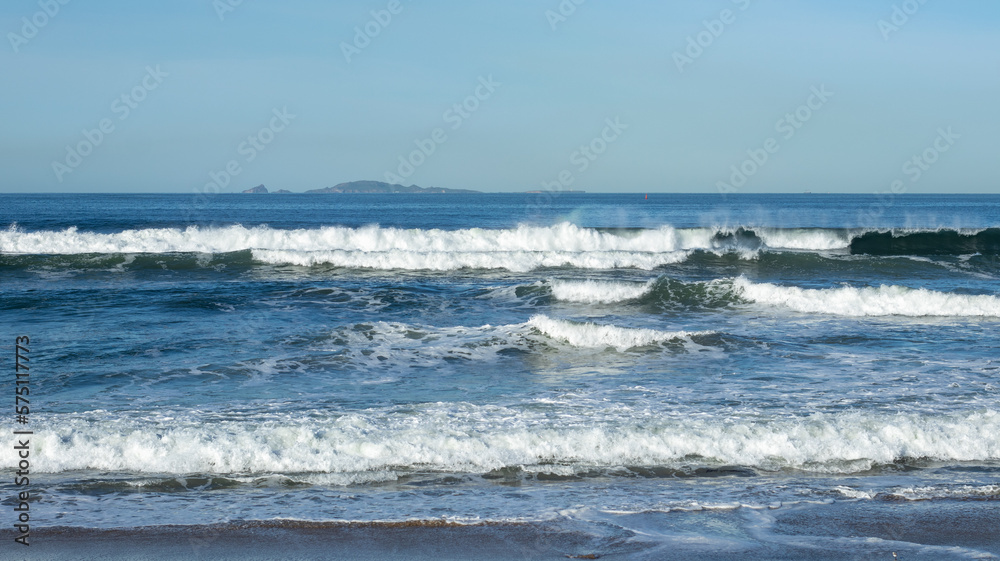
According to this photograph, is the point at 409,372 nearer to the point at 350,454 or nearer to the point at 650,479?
the point at 350,454

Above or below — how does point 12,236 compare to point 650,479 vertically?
above

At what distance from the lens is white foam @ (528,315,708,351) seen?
1124 centimetres

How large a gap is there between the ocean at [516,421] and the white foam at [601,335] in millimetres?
41

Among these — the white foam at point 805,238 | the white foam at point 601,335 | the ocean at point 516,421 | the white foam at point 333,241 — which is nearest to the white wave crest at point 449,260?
the white foam at point 333,241

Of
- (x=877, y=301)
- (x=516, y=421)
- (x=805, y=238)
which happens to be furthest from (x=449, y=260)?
(x=805, y=238)

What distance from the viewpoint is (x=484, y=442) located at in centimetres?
651

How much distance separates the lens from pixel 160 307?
574 inches

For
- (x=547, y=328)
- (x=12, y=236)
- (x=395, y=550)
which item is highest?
(x=12, y=236)

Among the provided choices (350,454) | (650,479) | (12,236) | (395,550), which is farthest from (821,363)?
(12,236)

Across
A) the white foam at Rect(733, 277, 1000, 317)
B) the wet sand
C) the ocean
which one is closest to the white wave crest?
the ocean

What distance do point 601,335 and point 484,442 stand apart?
17.3ft

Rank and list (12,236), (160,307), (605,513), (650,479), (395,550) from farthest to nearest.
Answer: (12,236) < (160,307) < (650,479) < (605,513) < (395,550)

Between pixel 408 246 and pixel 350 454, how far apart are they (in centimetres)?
2287

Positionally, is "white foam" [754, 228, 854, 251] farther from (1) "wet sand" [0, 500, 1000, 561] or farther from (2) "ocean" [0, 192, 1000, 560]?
(1) "wet sand" [0, 500, 1000, 561]
